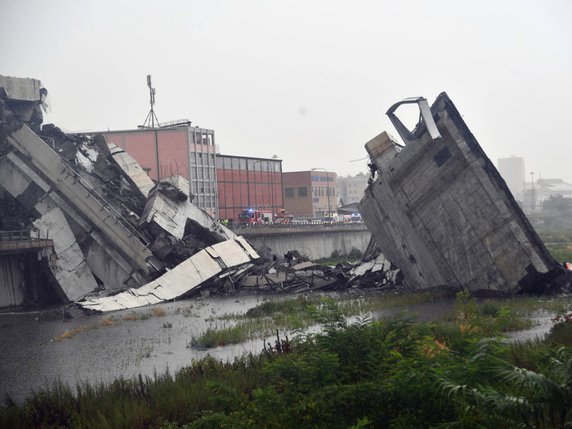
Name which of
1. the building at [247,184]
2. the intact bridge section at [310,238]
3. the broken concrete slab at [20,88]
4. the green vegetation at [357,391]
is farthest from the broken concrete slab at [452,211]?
the building at [247,184]

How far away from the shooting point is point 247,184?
220 ft

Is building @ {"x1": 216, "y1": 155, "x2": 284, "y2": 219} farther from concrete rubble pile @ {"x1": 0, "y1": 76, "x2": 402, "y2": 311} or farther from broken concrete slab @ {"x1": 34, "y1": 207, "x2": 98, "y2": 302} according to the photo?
broken concrete slab @ {"x1": 34, "y1": 207, "x2": 98, "y2": 302}

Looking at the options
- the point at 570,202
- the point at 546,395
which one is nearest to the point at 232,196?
the point at 546,395

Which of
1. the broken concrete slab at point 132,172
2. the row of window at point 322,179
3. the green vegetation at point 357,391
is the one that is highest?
the row of window at point 322,179

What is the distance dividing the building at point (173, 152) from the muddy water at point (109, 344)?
25.7 meters

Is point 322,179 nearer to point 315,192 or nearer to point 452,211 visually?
point 315,192

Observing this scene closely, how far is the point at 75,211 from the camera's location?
109ft

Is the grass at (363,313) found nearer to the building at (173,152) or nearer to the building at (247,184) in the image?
the building at (173,152)

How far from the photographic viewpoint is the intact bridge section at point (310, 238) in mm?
49156

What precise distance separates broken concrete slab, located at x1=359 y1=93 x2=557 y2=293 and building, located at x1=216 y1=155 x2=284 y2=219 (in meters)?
34.5

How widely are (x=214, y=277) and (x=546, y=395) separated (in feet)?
96.8

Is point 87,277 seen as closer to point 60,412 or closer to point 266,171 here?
point 60,412

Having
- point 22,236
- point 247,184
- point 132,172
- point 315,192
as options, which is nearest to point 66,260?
point 22,236

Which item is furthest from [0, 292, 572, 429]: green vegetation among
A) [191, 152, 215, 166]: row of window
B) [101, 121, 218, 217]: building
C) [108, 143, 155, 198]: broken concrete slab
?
[191, 152, 215, 166]: row of window
